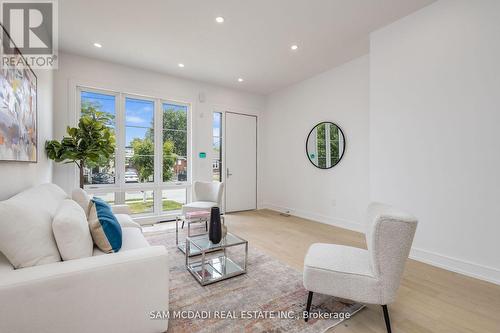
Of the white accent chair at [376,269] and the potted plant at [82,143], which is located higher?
the potted plant at [82,143]

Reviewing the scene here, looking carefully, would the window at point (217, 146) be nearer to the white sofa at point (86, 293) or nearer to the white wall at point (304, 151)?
the white wall at point (304, 151)

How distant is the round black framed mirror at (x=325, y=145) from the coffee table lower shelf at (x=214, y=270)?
274 cm

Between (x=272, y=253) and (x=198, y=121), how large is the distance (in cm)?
323

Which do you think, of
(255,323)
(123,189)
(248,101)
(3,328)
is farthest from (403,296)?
(248,101)

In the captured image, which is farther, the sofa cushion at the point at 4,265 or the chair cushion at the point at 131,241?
the chair cushion at the point at 131,241

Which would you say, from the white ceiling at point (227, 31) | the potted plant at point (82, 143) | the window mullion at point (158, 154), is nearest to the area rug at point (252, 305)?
the potted plant at point (82, 143)

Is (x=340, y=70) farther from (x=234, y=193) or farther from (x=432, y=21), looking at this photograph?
(x=234, y=193)

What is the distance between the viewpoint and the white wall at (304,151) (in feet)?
12.7

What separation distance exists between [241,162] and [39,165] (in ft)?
12.2

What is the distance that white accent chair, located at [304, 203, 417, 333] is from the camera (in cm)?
147

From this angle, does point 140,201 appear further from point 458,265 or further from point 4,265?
point 458,265

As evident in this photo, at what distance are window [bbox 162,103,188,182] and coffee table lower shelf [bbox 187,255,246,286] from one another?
2.50 metres

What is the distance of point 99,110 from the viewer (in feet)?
13.2

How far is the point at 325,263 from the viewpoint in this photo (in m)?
1.67
